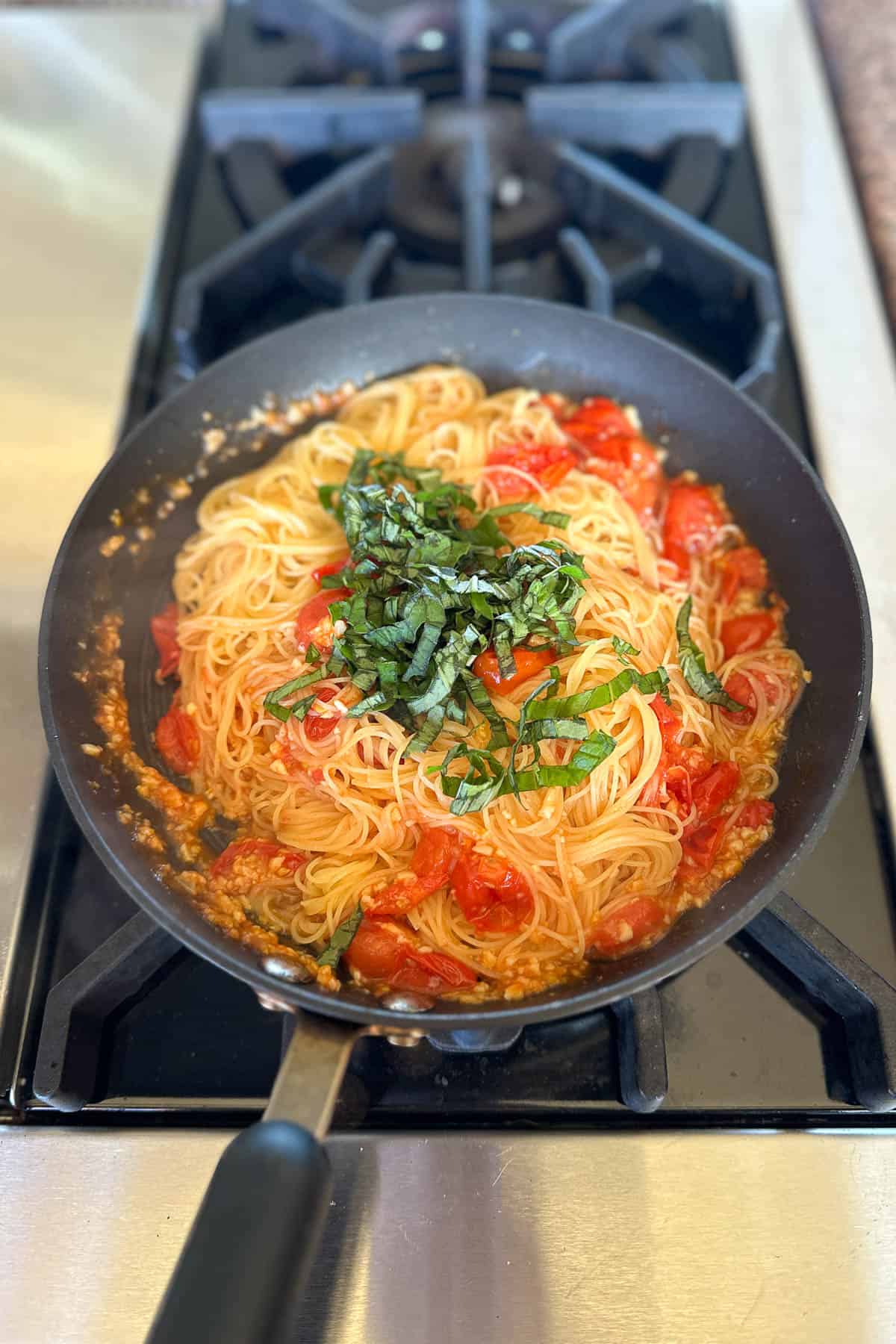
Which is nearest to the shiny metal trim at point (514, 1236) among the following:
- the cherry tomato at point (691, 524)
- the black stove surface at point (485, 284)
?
the black stove surface at point (485, 284)

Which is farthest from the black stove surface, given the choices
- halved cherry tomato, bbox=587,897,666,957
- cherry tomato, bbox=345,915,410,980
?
cherry tomato, bbox=345,915,410,980

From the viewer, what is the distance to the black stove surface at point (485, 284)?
2.41m

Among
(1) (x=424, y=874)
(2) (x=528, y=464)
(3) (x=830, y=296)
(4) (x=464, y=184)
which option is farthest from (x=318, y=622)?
(3) (x=830, y=296)

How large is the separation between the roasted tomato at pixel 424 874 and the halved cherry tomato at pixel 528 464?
4.05 feet

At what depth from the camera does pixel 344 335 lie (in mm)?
3266

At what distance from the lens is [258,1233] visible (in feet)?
5.27

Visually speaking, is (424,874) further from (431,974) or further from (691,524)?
(691,524)

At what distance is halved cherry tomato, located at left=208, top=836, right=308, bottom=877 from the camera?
2.54 meters

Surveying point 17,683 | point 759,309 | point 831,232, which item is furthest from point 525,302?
point 17,683

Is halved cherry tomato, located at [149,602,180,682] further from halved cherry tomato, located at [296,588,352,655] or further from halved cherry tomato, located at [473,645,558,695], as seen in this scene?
halved cherry tomato, located at [473,645,558,695]

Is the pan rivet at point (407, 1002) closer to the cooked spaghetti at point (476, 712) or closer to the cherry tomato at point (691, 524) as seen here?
the cooked spaghetti at point (476, 712)

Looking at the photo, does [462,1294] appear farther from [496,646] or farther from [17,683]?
[17,683]

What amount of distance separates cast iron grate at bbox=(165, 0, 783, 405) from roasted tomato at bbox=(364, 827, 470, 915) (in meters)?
2.02

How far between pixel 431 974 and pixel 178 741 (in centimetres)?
104
